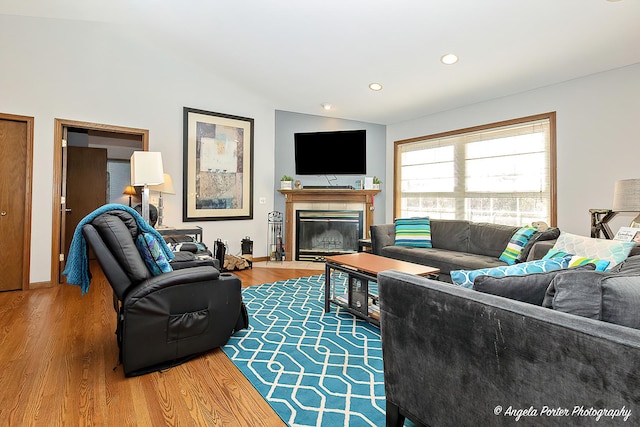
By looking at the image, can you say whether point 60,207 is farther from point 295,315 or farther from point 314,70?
point 314,70

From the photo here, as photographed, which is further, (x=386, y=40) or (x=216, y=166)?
(x=216, y=166)

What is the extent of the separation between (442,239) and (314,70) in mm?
2815

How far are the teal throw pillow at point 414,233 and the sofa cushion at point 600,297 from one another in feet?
11.5

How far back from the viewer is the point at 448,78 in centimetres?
413

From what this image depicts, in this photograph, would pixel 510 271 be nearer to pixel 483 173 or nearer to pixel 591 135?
pixel 591 135

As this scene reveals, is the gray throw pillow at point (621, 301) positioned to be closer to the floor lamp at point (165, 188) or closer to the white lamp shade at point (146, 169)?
the white lamp shade at point (146, 169)

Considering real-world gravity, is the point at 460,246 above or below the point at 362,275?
above

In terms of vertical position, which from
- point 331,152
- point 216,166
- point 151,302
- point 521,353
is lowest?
point 151,302

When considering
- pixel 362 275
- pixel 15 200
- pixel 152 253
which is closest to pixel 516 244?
pixel 362 275

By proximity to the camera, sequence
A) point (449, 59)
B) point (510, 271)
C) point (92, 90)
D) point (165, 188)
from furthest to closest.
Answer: point (165, 188)
point (92, 90)
point (449, 59)
point (510, 271)

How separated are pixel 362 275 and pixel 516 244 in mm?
1876

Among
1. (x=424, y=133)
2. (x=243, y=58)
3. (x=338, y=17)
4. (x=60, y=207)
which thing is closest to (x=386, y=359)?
(x=338, y=17)

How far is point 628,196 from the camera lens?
2.83 meters

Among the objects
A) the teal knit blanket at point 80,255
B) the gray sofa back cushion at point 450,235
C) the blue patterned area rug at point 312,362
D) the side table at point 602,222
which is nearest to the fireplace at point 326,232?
the gray sofa back cushion at point 450,235
